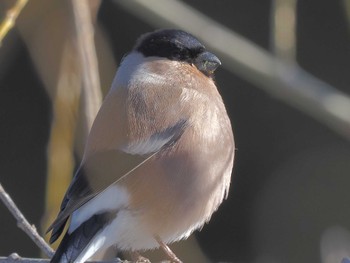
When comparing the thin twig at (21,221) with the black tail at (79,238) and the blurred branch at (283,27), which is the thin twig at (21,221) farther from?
the blurred branch at (283,27)

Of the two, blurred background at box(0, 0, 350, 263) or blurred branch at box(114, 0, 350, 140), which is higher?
blurred branch at box(114, 0, 350, 140)

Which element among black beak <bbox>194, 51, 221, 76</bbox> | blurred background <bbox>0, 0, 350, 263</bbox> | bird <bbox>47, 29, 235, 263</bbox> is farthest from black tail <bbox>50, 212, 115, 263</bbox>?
blurred background <bbox>0, 0, 350, 263</bbox>

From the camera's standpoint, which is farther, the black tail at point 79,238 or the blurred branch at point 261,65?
the blurred branch at point 261,65

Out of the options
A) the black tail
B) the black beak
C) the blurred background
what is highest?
the black beak

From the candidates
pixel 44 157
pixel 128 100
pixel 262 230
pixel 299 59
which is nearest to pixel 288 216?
pixel 262 230

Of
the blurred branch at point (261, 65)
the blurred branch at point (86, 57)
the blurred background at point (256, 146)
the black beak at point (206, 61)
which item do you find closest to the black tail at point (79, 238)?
the blurred branch at point (86, 57)

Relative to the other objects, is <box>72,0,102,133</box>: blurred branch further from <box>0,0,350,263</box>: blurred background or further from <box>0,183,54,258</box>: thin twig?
<box>0,0,350,263</box>: blurred background

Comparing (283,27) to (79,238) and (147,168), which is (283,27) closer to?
(147,168)

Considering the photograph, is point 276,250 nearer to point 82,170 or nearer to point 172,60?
point 172,60

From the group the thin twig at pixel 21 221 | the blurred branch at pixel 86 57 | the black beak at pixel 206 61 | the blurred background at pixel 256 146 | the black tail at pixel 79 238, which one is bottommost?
the blurred background at pixel 256 146
